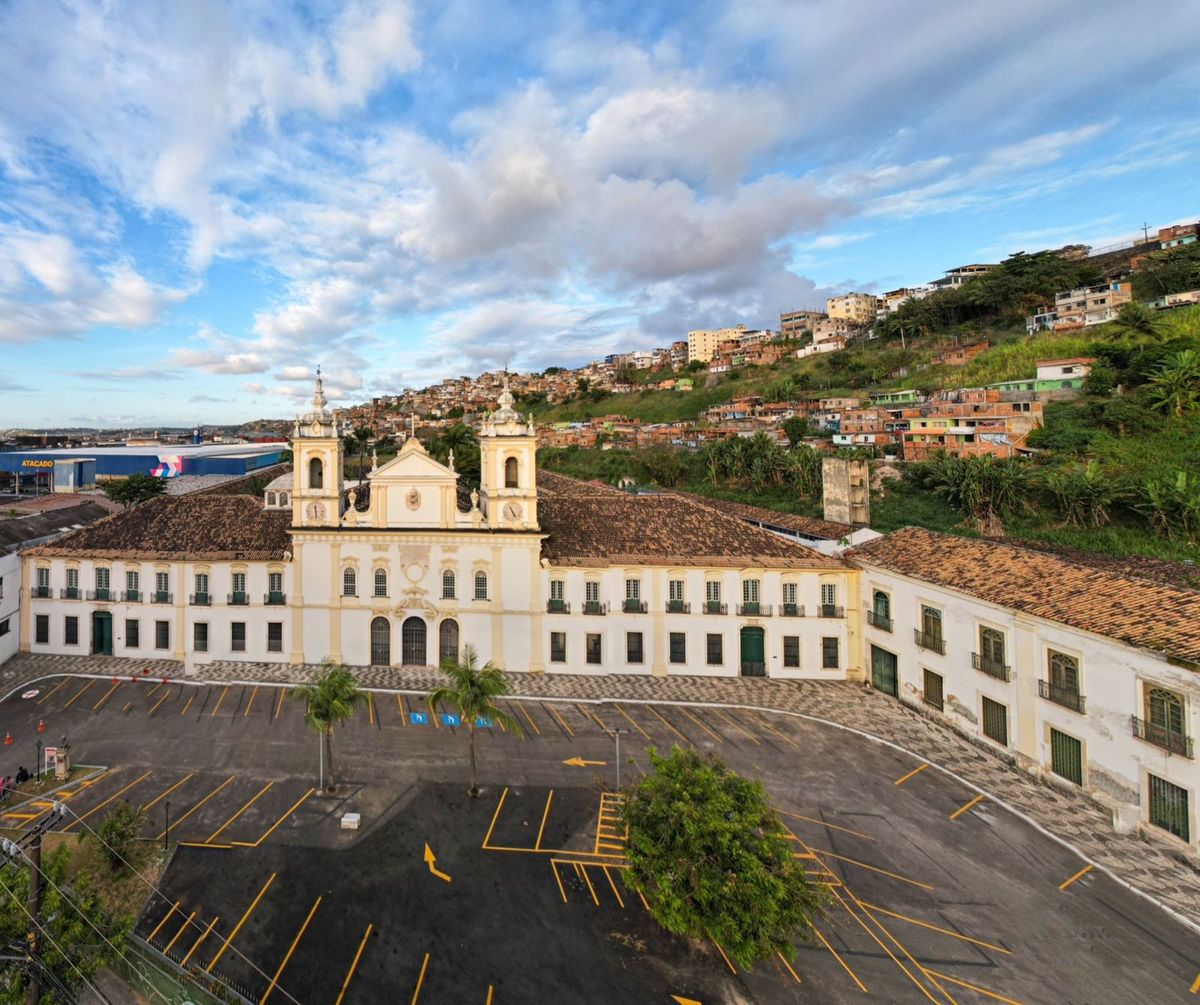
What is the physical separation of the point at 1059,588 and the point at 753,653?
50.7 ft

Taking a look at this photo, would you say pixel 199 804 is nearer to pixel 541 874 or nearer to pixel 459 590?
pixel 541 874

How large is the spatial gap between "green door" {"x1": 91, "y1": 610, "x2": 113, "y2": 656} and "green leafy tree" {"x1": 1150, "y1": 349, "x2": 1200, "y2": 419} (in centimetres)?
8464

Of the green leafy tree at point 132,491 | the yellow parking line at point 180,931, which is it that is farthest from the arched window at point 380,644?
the green leafy tree at point 132,491

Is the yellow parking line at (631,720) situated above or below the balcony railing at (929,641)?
below

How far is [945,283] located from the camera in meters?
142

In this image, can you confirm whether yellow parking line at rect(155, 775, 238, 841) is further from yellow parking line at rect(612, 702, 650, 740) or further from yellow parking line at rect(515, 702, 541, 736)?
yellow parking line at rect(612, 702, 650, 740)

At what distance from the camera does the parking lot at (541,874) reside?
49.7 feet

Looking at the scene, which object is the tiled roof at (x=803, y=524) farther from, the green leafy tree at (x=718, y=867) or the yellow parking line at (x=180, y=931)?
the yellow parking line at (x=180, y=931)

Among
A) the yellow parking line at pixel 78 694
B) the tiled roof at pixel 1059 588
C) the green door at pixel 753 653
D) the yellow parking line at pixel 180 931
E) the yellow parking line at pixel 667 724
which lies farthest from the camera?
the green door at pixel 753 653

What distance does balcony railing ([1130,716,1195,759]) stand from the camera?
61.6 feet

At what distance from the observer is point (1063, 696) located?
22484 millimetres

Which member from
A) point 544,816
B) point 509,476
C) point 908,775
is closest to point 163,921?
point 544,816

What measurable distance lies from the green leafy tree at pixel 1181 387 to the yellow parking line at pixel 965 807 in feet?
166

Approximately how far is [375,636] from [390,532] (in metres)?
6.53
